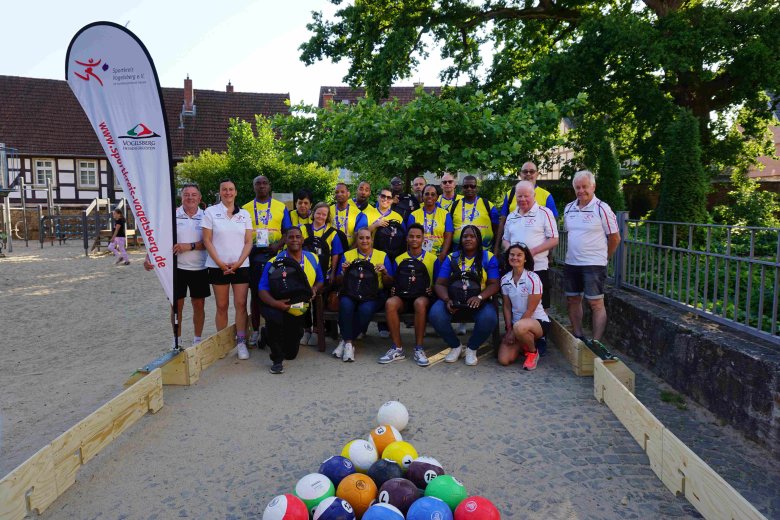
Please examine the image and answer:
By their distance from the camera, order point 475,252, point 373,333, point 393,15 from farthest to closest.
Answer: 1. point 393,15
2. point 373,333
3. point 475,252

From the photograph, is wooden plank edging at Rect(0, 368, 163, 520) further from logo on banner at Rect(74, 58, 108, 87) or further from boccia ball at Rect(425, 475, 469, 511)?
logo on banner at Rect(74, 58, 108, 87)

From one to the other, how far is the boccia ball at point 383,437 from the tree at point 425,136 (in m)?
6.23

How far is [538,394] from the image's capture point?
555cm

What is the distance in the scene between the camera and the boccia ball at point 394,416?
15.1ft

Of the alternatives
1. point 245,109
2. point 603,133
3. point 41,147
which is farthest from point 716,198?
point 41,147

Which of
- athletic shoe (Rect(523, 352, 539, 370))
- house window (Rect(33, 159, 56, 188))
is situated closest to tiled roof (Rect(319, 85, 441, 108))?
house window (Rect(33, 159, 56, 188))

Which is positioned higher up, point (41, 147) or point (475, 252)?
point (41, 147)

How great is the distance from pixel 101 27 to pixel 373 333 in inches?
196

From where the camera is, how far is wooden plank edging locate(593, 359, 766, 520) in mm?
3054

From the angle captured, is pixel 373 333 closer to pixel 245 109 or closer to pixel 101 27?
pixel 101 27

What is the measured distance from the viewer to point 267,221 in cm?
708

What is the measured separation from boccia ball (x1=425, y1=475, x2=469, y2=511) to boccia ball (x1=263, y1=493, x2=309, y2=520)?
2.44ft

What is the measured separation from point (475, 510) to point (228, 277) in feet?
14.1

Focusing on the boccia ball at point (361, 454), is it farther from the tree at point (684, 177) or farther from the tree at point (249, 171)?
the tree at point (249, 171)
